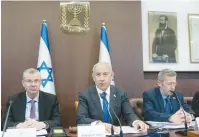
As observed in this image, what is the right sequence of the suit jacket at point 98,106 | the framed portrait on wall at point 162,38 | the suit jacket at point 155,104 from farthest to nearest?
the framed portrait on wall at point 162,38, the suit jacket at point 155,104, the suit jacket at point 98,106

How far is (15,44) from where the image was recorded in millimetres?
3205

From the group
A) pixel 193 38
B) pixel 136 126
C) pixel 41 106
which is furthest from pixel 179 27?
pixel 41 106

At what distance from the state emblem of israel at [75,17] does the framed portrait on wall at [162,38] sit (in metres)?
0.91

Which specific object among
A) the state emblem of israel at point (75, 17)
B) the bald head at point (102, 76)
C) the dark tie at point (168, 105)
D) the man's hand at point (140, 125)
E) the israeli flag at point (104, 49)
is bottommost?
the man's hand at point (140, 125)

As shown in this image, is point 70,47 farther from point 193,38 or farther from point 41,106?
point 193,38

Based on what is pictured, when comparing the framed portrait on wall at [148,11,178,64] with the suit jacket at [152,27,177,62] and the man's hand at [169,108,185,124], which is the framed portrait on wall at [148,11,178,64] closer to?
the suit jacket at [152,27,177,62]

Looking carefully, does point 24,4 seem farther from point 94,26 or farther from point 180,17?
point 180,17

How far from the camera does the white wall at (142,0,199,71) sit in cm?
346

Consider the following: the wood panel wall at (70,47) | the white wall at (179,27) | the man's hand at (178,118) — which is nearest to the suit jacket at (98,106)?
the man's hand at (178,118)

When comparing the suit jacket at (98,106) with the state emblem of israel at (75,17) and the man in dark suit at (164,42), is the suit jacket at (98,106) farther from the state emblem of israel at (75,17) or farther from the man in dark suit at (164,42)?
the man in dark suit at (164,42)

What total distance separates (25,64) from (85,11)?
1064mm

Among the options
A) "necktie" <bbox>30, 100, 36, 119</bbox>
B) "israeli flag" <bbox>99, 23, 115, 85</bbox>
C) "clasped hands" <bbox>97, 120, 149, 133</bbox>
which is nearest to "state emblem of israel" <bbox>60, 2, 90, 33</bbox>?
"israeli flag" <bbox>99, 23, 115, 85</bbox>

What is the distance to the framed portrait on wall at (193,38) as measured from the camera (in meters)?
3.55

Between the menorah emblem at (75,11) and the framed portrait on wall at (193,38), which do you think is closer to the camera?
the menorah emblem at (75,11)
